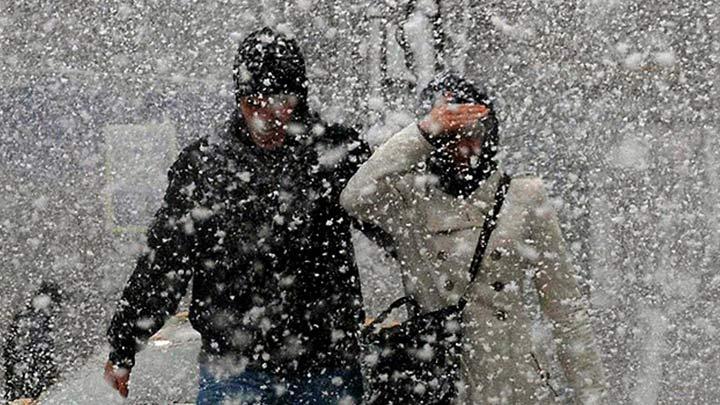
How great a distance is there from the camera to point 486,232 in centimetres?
234

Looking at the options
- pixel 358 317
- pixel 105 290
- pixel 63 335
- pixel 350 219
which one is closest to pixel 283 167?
pixel 350 219

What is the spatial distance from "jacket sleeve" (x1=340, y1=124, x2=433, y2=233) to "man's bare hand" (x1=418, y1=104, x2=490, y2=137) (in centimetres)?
6

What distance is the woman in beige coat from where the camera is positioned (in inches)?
91.6

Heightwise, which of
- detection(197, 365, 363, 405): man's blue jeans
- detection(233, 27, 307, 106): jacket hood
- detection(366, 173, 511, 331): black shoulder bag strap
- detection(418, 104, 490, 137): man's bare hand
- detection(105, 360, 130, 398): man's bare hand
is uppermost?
detection(233, 27, 307, 106): jacket hood

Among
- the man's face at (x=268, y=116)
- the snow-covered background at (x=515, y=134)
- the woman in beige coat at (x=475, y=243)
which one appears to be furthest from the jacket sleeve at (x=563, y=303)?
the snow-covered background at (x=515, y=134)

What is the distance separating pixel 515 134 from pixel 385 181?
16.3 feet

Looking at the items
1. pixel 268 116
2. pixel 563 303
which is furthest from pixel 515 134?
pixel 268 116

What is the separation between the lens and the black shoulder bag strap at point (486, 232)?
7.64 feet

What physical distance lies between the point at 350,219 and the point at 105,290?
7.78 metres

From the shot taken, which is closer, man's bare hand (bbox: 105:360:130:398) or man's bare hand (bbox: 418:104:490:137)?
man's bare hand (bbox: 418:104:490:137)

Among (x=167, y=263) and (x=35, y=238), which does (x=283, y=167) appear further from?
(x=35, y=238)

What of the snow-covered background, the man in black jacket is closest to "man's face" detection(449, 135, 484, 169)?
the man in black jacket

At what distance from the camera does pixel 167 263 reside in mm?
2365

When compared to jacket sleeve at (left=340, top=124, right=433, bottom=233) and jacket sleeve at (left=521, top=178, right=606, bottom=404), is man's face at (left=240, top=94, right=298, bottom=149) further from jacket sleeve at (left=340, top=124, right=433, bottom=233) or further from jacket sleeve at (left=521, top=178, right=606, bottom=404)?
jacket sleeve at (left=521, top=178, right=606, bottom=404)
